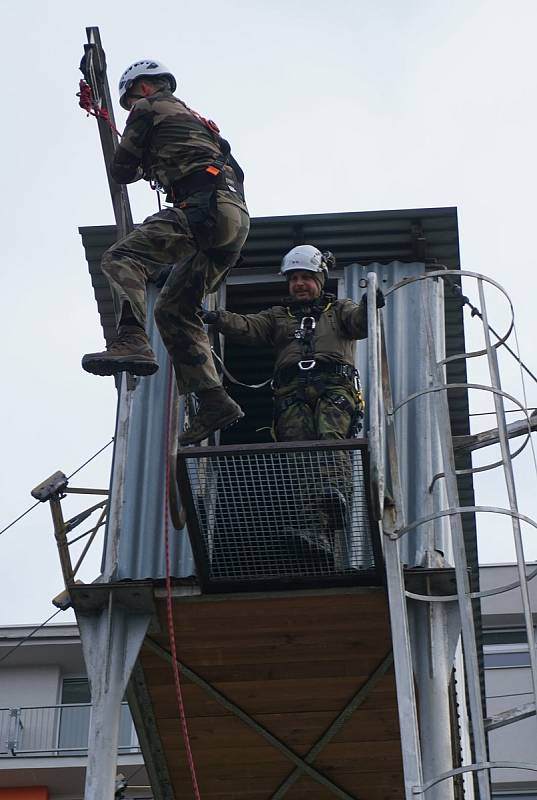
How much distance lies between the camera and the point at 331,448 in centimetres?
1012

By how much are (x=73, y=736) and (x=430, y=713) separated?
1771 cm

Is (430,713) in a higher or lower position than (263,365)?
lower

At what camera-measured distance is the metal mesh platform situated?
1042 centimetres

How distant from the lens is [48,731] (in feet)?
89.9

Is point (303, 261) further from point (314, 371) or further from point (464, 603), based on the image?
point (464, 603)

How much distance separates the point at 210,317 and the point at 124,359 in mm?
2020

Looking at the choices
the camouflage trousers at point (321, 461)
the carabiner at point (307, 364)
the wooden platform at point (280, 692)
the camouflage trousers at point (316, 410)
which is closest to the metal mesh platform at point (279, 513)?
the camouflage trousers at point (321, 461)

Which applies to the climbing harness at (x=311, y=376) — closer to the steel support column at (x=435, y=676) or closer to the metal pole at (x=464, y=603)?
the metal pole at (x=464, y=603)

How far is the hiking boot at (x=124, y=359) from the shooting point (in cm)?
968

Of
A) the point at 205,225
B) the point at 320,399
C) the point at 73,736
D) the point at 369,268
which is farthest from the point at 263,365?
the point at 73,736

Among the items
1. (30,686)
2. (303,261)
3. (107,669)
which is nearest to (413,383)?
(303,261)

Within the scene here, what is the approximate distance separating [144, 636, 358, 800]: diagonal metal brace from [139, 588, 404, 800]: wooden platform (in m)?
0.01

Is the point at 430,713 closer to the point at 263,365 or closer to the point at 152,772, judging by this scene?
the point at 152,772

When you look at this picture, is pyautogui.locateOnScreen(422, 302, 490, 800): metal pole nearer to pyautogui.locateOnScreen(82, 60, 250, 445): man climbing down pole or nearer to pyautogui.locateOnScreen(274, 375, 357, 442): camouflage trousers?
pyautogui.locateOnScreen(274, 375, 357, 442): camouflage trousers
